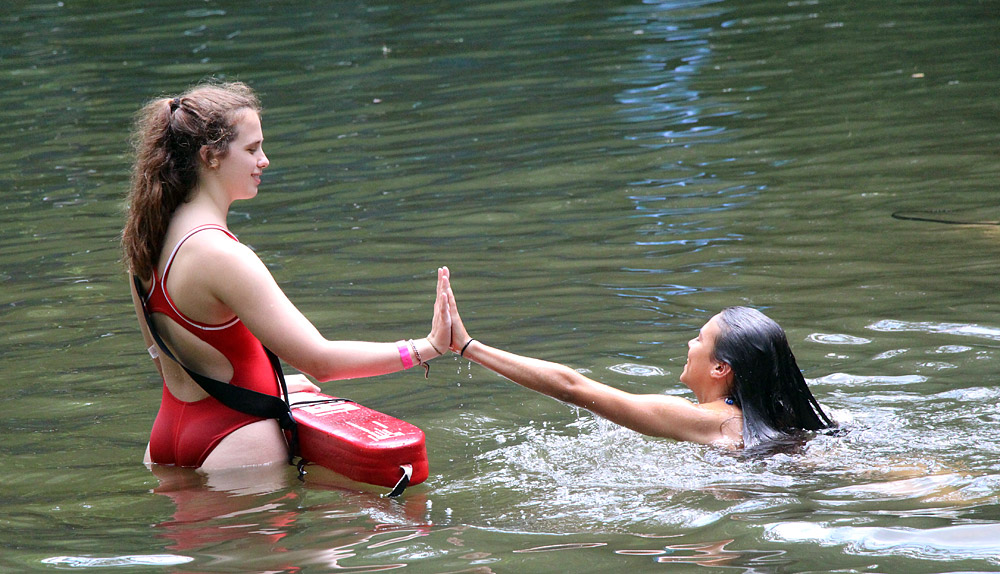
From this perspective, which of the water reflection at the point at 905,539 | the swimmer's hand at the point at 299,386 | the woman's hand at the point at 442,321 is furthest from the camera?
the swimmer's hand at the point at 299,386

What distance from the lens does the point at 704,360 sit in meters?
4.62

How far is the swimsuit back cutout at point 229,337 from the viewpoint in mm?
3965

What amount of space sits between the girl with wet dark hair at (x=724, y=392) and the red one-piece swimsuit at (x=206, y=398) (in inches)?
31.3

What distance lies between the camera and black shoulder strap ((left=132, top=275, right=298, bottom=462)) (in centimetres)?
404

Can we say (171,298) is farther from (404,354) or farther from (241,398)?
(404,354)

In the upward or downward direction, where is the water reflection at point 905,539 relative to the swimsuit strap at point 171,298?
downward

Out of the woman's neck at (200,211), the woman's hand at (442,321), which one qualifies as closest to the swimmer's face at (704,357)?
the woman's hand at (442,321)

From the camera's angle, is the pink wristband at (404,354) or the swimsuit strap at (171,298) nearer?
the swimsuit strap at (171,298)

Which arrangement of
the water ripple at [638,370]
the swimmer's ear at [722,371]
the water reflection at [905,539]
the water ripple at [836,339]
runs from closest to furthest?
the water reflection at [905,539] → the swimmer's ear at [722,371] → the water ripple at [638,370] → the water ripple at [836,339]

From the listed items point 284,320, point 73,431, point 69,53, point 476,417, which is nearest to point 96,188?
point 73,431

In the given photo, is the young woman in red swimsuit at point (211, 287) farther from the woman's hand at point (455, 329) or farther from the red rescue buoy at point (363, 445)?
the woman's hand at point (455, 329)

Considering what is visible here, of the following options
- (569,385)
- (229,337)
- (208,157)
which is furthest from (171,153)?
(569,385)

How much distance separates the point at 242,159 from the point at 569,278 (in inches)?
131

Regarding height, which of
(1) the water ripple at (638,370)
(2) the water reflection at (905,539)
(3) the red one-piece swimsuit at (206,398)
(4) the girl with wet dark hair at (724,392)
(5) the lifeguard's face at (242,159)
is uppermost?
Answer: (5) the lifeguard's face at (242,159)
